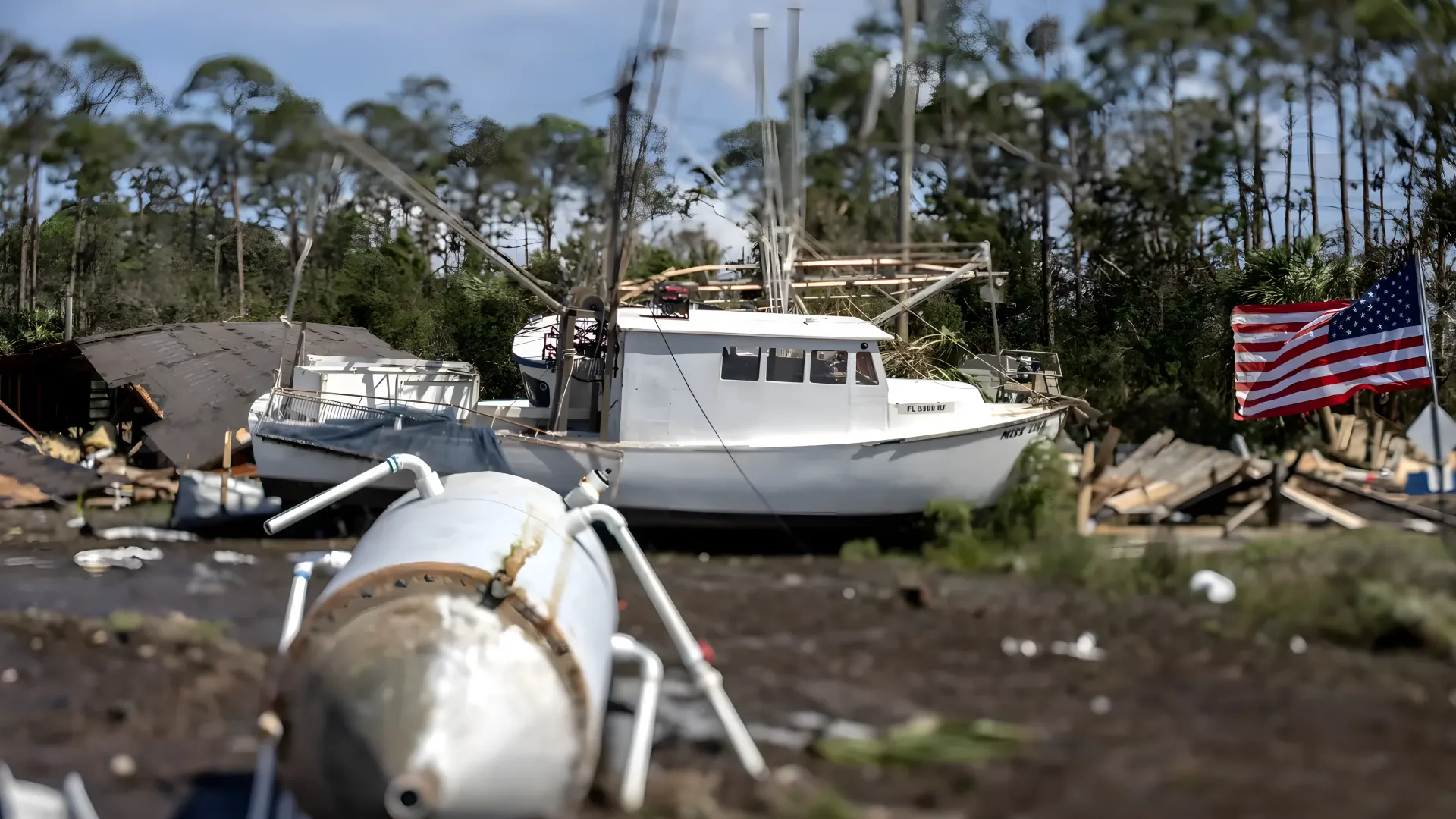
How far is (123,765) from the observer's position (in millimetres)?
5949

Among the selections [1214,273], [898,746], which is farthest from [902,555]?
[1214,273]

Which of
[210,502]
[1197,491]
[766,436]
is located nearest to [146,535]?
[210,502]

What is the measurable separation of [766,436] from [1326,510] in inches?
223

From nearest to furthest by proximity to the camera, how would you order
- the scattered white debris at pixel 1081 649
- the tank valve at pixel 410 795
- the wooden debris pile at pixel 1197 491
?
the tank valve at pixel 410 795, the scattered white debris at pixel 1081 649, the wooden debris pile at pixel 1197 491

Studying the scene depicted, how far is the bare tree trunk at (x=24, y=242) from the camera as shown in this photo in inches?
1300

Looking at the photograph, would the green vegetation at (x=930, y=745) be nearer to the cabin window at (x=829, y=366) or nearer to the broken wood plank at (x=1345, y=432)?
the cabin window at (x=829, y=366)

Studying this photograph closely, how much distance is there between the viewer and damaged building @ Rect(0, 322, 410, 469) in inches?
688

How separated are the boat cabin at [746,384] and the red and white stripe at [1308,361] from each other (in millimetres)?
4148

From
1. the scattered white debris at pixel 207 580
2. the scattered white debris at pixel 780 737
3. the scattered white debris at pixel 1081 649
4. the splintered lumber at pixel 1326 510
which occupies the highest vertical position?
the splintered lumber at pixel 1326 510

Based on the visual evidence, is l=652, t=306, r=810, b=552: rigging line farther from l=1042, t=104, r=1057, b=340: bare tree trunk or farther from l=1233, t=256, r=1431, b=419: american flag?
l=1042, t=104, r=1057, b=340: bare tree trunk

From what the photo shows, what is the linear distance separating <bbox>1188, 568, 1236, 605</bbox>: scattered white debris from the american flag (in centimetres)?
344

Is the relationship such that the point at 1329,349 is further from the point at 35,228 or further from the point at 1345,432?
the point at 35,228

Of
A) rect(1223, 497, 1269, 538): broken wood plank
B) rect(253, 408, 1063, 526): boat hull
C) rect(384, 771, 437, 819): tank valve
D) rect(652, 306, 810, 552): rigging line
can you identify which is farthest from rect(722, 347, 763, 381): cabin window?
rect(384, 771, 437, 819): tank valve

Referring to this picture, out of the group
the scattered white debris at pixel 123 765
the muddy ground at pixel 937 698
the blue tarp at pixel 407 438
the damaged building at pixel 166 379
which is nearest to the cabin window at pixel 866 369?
the muddy ground at pixel 937 698
